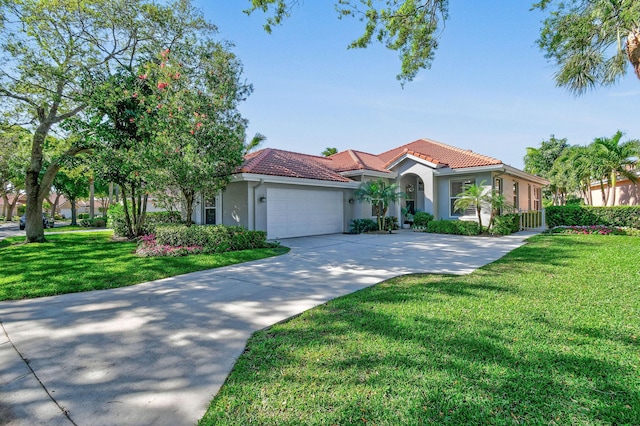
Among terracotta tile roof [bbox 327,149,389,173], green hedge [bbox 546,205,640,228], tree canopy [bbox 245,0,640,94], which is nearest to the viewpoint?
tree canopy [bbox 245,0,640,94]

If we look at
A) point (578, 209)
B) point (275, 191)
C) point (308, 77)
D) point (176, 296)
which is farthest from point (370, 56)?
point (578, 209)

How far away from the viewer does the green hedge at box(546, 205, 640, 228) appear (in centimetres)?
1502

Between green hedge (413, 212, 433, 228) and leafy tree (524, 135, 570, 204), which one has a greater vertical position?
leafy tree (524, 135, 570, 204)

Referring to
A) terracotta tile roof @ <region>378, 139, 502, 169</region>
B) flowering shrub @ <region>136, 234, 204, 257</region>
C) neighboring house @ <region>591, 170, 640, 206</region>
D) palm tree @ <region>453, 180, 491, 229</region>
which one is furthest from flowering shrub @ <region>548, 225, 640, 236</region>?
flowering shrub @ <region>136, 234, 204, 257</region>

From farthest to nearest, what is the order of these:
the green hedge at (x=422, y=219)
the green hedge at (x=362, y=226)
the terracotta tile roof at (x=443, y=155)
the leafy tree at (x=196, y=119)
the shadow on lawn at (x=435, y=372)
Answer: the green hedge at (x=422, y=219)
the green hedge at (x=362, y=226)
the terracotta tile roof at (x=443, y=155)
the leafy tree at (x=196, y=119)
the shadow on lawn at (x=435, y=372)

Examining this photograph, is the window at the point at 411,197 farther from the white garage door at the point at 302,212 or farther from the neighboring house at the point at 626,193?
the neighboring house at the point at 626,193

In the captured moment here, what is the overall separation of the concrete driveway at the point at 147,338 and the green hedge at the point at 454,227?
8.34 m

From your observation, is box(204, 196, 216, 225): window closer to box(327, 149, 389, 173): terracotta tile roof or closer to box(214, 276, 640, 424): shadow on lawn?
box(327, 149, 389, 173): terracotta tile roof

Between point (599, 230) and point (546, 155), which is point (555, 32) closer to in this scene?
point (599, 230)

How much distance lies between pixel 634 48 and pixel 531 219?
14.6 metres

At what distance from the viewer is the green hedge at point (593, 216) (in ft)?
49.3

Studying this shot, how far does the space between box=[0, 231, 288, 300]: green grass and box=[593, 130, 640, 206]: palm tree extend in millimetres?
23478

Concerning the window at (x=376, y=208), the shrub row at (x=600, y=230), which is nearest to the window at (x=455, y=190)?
the window at (x=376, y=208)

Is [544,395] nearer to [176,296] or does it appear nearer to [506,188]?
[176,296]
